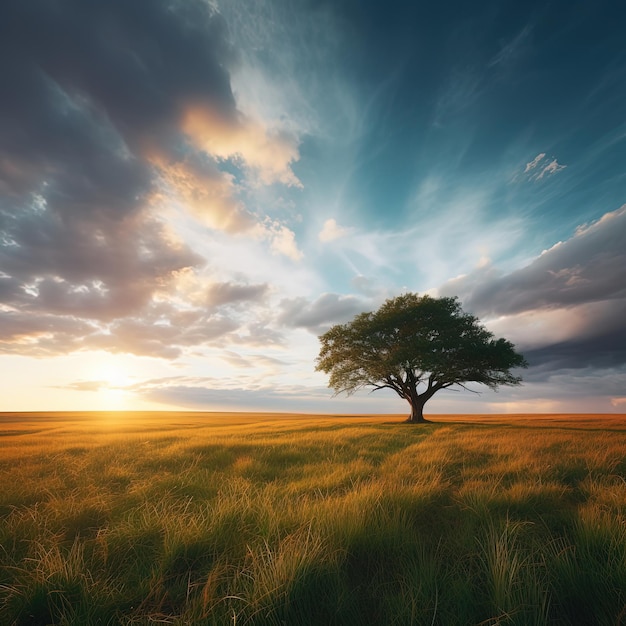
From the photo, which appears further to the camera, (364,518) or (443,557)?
(364,518)

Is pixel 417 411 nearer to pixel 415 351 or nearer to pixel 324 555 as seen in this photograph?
pixel 415 351

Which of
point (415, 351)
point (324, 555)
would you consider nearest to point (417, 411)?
point (415, 351)

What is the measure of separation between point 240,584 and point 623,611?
285 centimetres

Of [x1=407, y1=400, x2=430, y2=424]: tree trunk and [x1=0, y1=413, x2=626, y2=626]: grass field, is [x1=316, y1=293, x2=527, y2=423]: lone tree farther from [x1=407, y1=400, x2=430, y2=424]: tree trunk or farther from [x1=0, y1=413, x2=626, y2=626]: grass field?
[x1=0, y1=413, x2=626, y2=626]: grass field

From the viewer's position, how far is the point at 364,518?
12.1 ft

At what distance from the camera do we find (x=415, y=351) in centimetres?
2867

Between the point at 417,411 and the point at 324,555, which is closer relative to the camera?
the point at 324,555

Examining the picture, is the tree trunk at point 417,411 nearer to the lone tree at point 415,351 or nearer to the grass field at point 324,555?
the lone tree at point 415,351

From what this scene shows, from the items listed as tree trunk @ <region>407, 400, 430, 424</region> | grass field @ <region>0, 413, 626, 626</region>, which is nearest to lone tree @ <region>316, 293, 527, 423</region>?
tree trunk @ <region>407, 400, 430, 424</region>

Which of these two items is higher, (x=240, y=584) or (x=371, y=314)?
(x=371, y=314)

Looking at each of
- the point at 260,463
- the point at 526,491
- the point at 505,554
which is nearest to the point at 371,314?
the point at 260,463

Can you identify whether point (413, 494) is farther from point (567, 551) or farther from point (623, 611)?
point (623, 611)

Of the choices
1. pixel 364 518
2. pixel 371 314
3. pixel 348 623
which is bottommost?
pixel 348 623

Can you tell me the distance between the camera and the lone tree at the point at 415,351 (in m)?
29.5
